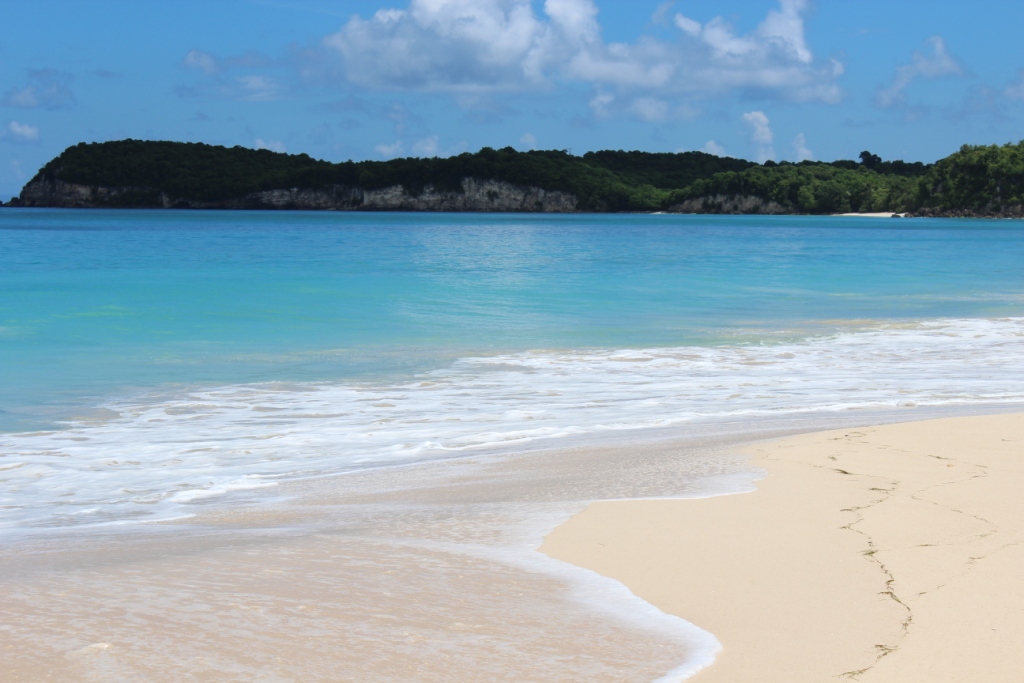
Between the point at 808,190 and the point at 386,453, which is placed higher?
the point at 808,190

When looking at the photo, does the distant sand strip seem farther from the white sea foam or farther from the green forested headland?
the green forested headland

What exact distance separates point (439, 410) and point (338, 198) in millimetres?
182139

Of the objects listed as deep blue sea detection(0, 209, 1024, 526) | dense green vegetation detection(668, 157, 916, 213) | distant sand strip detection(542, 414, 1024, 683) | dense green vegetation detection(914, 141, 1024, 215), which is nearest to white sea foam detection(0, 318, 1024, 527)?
deep blue sea detection(0, 209, 1024, 526)

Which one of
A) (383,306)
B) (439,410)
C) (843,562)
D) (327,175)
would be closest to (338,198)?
(327,175)

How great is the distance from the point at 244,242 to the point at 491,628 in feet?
162

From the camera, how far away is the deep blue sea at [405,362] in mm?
6641

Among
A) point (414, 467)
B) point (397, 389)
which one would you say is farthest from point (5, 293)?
point (414, 467)

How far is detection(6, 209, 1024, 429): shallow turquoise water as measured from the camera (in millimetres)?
11859

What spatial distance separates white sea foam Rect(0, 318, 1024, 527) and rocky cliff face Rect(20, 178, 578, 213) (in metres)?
169

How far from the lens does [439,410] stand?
8.40 meters

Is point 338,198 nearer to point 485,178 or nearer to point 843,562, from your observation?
point 485,178

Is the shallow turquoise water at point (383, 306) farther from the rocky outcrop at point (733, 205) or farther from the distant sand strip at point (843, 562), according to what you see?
the rocky outcrop at point (733, 205)

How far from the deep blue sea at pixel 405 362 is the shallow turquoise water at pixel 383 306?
91 millimetres

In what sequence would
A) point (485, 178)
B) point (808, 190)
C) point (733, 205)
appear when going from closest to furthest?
1. point (808, 190)
2. point (733, 205)
3. point (485, 178)
